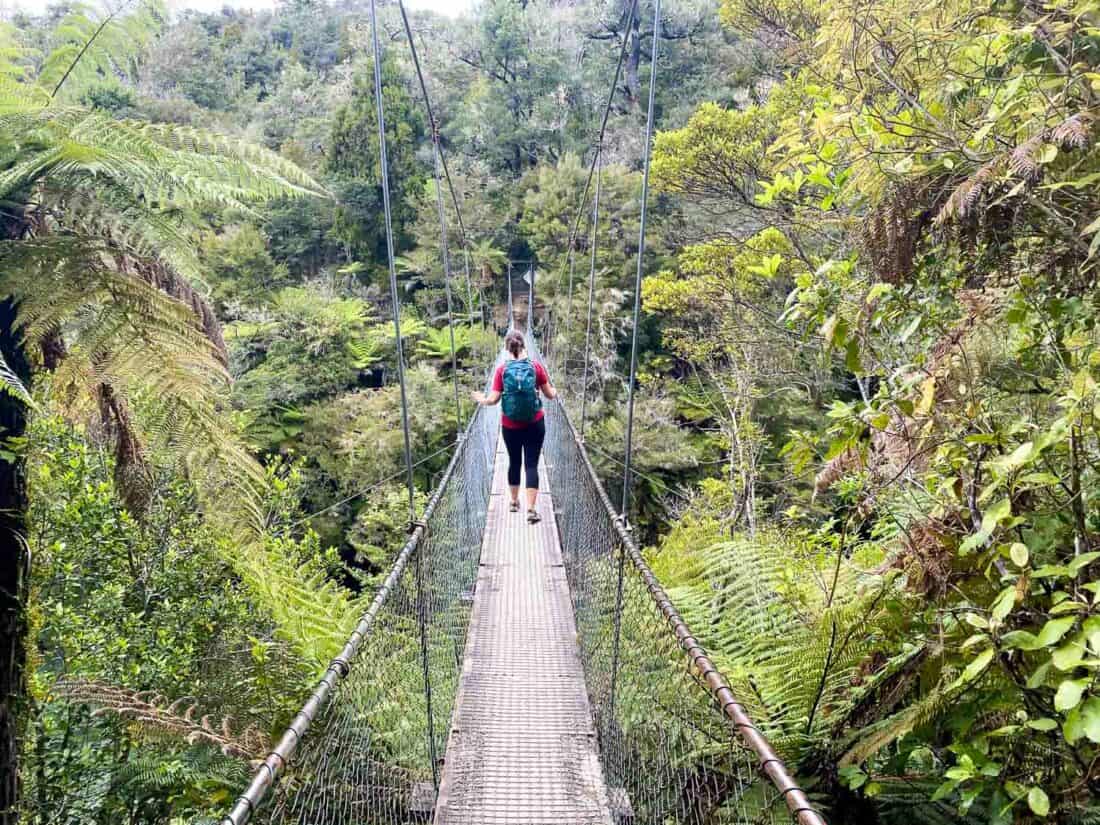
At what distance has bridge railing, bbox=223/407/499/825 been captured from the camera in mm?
925

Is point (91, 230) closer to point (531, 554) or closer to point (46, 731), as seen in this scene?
point (531, 554)

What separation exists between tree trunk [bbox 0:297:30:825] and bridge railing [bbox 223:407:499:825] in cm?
50

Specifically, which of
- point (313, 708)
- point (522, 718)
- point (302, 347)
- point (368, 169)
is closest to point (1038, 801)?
point (313, 708)

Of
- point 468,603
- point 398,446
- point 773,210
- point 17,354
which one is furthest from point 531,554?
point 398,446

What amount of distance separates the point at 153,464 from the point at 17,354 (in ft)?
1.39

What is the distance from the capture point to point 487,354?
9680mm

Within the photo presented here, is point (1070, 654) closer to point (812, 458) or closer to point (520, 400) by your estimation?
point (812, 458)

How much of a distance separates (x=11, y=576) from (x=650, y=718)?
1.27 m

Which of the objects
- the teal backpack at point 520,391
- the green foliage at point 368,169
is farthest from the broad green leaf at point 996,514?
the green foliage at point 368,169

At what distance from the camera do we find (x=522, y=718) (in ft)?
5.38

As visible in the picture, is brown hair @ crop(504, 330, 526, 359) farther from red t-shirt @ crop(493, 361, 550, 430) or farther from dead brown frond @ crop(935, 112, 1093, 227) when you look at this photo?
dead brown frond @ crop(935, 112, 1093, 227)

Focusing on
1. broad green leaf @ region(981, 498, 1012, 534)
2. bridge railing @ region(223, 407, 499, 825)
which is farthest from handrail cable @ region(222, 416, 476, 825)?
broad green leaf @ region(981, 498, 1012, 534)

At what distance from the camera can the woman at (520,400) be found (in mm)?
2641

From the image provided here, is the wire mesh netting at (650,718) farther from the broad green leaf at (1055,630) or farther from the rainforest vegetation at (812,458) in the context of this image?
the broad green leaf at (1055,630)
